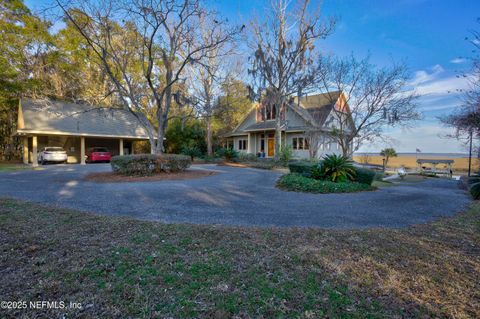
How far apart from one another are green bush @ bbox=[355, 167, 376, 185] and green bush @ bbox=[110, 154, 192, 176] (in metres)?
8.73

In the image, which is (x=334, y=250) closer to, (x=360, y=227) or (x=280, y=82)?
(x=360, y=227)

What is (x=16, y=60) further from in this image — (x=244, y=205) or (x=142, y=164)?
(x=244, y=205)

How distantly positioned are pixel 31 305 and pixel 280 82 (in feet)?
63.4

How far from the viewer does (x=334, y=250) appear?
3.36 meters

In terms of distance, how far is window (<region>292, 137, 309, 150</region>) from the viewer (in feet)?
71.1

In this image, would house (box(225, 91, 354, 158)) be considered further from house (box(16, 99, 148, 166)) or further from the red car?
the red car

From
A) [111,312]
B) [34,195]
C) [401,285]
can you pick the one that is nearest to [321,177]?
[401,285]

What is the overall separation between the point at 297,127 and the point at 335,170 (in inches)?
487

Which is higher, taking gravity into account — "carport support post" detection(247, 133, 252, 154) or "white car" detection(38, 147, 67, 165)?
"carport support post" detection(247, 133, 252, 154)

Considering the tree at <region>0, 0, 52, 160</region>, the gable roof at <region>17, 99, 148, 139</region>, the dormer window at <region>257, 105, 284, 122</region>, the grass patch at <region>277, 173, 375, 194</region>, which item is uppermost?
the tree at <region>0, 0, 52, 160</region>

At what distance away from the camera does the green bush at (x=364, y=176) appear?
943cm

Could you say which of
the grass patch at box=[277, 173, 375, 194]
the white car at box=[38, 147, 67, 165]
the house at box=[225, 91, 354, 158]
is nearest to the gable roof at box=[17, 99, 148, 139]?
the white car at box=[38, 147, 67, 165]

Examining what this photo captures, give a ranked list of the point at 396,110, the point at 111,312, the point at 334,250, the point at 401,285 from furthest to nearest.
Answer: the point at 396,110 < the point at 334,250 < the point at 401,285 < the point at 111,312

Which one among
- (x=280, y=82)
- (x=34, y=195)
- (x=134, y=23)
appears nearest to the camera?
(x=34, y=195)
